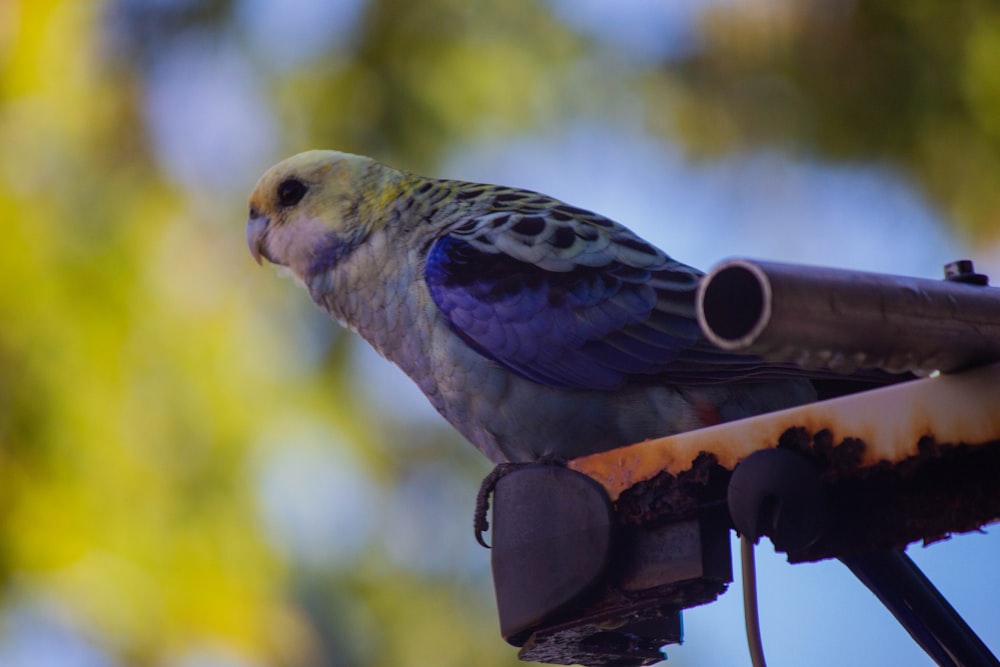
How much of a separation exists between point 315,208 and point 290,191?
16 cm

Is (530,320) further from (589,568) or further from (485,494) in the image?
(589,568)

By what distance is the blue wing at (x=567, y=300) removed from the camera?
2.79m

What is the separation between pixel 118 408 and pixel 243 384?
2.23ft

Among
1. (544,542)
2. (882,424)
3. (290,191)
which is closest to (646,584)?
(544,542)

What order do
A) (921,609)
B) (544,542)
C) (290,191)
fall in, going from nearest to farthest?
(544,542), (921,609), (290,191)

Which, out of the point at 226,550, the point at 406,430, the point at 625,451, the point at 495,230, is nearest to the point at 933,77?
the point at 406,430

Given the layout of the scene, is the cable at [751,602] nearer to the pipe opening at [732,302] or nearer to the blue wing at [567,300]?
the pipe opening at [732,302]

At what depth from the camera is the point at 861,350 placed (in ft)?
4.96

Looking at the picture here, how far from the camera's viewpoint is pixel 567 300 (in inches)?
115

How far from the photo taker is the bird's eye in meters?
3.55

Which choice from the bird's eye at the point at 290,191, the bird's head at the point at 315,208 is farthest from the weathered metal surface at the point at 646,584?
the bird's eye at the point at 290,191

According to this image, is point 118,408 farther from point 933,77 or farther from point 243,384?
point 933,77

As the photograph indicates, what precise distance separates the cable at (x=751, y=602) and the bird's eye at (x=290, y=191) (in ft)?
6.90

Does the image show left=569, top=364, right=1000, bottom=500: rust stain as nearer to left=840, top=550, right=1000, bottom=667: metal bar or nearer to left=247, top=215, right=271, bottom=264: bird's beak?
left=840, top=550, right=1000, bottom=667: metal bar
